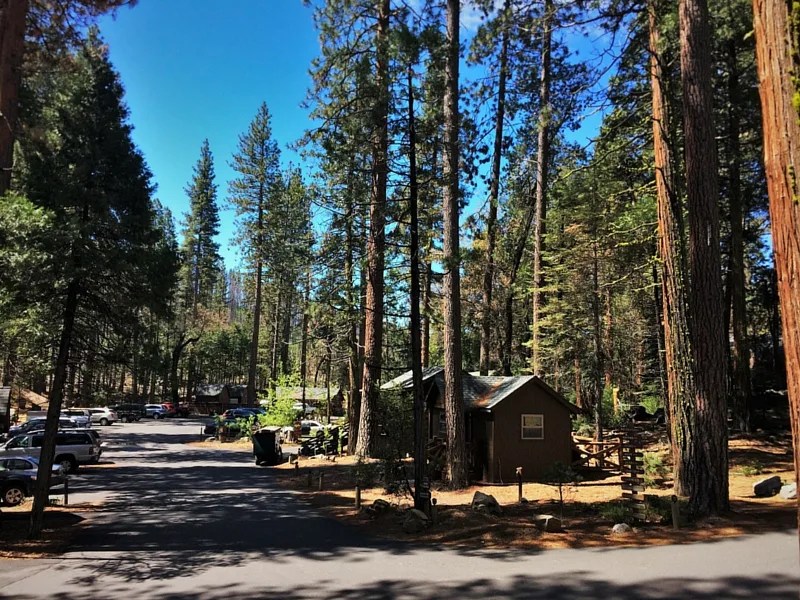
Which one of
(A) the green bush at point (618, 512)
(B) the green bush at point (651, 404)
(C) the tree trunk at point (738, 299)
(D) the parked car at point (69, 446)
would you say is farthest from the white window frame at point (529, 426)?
(D) the parked car at point (69, 446)

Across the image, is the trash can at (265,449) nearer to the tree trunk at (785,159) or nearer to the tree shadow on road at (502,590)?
the tree shadow on road at (502,590)

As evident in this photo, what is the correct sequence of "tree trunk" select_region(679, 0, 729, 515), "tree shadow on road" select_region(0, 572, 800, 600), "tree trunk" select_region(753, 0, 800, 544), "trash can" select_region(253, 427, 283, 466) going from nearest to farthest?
"tree trunk" select_region(753, 0, 800, 544) < "tree shadow on road" select_region(0, 572, 800, 600) < "tree trunk" select_region(679, 0, 729, 515) < "trash can" select_region(253, 427, 283, 466)

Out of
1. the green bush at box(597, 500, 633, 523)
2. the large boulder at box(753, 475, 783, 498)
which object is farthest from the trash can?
the large boulder at box(753, 475, 783, 498)

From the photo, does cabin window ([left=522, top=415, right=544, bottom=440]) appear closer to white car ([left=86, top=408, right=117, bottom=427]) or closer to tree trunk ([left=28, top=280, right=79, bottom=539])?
tree trunk ([left=28, top=280, right=79, bottom=539])

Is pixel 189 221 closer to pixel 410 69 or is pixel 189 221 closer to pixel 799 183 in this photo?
pixel 410 69

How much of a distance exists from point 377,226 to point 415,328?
12.2 ft

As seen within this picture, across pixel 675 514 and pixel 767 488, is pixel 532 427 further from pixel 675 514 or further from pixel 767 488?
pixel 675 514

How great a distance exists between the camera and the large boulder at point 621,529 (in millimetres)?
9039

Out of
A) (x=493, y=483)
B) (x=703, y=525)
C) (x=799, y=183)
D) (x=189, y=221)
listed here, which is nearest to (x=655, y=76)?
(x=703, y=525)

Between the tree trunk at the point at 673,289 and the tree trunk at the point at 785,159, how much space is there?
831 cm

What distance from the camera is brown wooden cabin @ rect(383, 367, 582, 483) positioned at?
1686cm

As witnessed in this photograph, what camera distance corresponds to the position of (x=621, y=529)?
9094mm

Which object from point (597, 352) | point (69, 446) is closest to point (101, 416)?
point (69, 446)

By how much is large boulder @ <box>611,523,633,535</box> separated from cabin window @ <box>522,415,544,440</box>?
319 inches
